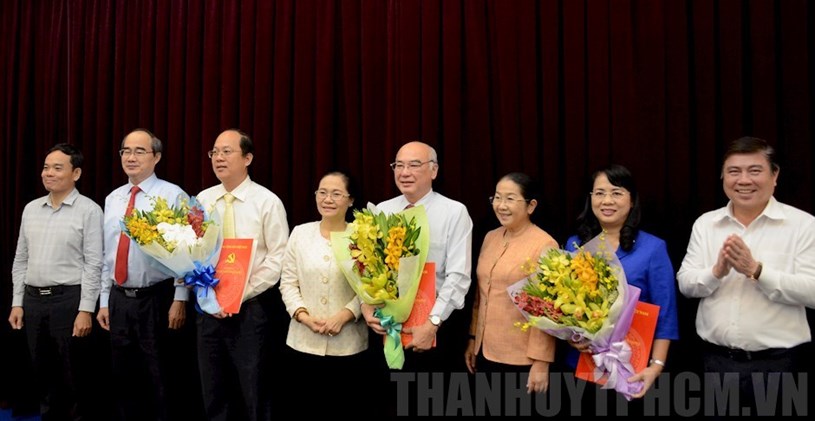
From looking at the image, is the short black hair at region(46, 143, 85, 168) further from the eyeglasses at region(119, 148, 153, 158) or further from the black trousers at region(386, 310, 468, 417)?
the black trousers at region(386, 310, 468, 417)

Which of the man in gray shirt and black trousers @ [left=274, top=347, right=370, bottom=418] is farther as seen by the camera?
the man in gray shirt

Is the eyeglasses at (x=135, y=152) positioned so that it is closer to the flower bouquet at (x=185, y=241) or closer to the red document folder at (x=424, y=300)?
the flower bouquet at (x=185, y=241)

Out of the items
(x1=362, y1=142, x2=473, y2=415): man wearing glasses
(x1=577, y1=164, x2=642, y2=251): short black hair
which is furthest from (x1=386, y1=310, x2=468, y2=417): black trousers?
(x1=577, y1=164, x2=642, y2=251): short black hair

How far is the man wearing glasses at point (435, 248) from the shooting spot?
223 centimetres

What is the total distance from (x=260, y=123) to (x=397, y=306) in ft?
5.30

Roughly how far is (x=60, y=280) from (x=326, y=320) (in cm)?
167

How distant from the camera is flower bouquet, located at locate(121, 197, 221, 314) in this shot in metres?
2.37

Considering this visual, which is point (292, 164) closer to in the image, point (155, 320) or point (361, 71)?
point (361, 71)

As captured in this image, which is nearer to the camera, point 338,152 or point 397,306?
point 397,306

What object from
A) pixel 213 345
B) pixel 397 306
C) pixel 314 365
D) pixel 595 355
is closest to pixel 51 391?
pixel 213 345

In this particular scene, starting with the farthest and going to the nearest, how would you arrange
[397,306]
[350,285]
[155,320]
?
[155,320] < [350,285] < [397,306]

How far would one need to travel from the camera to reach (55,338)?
2.95 m

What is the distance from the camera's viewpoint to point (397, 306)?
2.16 m

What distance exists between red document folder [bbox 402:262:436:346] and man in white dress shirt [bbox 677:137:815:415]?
3.19 feet
